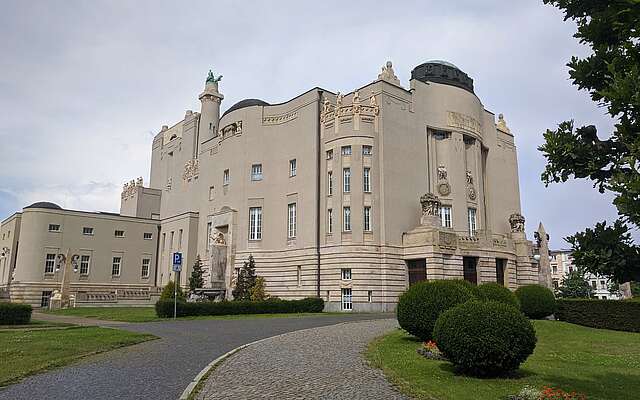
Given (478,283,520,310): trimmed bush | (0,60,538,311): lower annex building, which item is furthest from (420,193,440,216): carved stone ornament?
(478,283,520,310): trimmed bush

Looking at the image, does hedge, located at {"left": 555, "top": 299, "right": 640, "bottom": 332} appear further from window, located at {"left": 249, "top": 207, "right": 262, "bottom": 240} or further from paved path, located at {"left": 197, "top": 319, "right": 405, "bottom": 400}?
window, located at {"left": 249, "top": 207, "right": 262, "bottom": 240}

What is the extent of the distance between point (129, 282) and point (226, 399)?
5719 centimetres

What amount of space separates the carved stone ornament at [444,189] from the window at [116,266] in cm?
3923

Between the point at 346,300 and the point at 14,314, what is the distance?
2314 cm

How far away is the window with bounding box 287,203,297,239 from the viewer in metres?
46.0

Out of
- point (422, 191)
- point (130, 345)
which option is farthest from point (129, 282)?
point (130, 345)

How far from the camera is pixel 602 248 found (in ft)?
23.2

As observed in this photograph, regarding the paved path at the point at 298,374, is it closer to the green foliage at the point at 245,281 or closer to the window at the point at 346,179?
the window at the point at 346,179

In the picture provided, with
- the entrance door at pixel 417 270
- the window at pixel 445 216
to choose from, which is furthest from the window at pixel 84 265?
the window at pixel 445 216

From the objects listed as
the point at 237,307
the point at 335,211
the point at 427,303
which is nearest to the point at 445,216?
the point at 335,211

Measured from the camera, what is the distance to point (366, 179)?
42562 millimetres

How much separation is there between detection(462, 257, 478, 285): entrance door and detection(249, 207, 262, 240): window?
18.8m

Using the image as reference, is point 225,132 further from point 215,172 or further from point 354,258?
point 354,258

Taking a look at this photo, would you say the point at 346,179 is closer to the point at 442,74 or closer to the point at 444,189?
the point at 444,189
